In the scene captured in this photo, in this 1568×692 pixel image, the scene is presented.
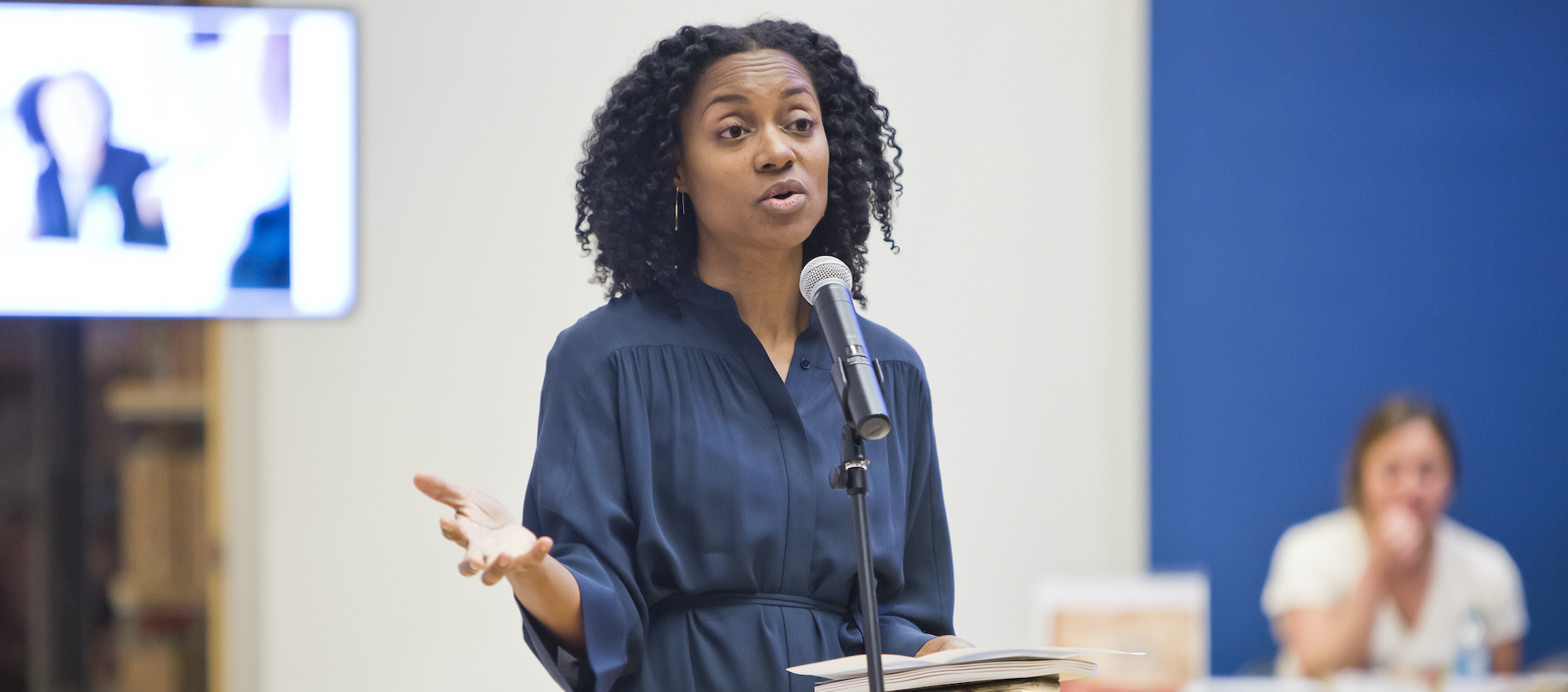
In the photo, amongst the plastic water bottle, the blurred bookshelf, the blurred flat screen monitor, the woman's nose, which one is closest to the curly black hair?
the woman's nose

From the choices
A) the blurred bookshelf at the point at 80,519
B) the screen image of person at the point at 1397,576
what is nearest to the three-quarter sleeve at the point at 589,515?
the screen image of person at the point at 1397,576

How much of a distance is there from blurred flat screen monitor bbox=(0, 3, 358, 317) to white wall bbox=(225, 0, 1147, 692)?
5.1 inches

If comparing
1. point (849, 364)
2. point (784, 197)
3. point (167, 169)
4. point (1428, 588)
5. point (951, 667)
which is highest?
point (167, 169)

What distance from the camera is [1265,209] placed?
3074 mm

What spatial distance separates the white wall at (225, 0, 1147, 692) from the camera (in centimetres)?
282

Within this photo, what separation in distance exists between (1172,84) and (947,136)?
593 mm

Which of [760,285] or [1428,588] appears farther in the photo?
[1428,588]

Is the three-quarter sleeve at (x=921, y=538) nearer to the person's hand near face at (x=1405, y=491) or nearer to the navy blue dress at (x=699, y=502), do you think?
the navy blue dress at (x=699, y=502)

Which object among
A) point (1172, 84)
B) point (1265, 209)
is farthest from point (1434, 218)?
point (1172, 84)

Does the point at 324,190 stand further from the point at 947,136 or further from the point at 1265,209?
the point at 1265,209

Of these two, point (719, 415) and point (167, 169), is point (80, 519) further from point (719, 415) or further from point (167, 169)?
point (719, 415)

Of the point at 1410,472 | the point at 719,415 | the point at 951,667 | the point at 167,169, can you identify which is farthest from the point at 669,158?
the point at 1410,472

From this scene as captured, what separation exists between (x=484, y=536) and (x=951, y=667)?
401 mm

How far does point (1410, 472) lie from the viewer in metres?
3.02
